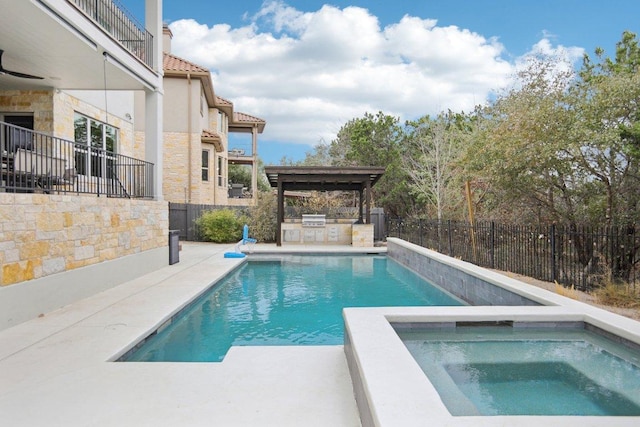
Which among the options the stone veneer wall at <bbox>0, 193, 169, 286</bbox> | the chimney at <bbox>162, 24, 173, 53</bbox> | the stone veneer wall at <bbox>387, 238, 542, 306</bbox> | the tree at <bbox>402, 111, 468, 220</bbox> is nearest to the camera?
the stone veneer wall at <bbox>0, 193, 169, 286</bbox>

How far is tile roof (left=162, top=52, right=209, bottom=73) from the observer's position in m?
18.7

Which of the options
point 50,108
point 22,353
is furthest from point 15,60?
point 22,353

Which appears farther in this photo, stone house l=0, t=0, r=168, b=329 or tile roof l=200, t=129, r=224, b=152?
tile roof l=200, t=129, r=224, b=152

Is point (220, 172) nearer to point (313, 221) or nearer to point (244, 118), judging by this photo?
point (244, 118)

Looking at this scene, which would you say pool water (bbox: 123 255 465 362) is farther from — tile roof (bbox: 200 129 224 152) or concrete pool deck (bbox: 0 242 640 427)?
tile roof (bbox: 200 129 224 152)

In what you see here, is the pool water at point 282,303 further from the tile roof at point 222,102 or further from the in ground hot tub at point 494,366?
the tile roof at point 222,102

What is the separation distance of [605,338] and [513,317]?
90 cm

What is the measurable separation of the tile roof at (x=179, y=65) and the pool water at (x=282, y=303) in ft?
35.9

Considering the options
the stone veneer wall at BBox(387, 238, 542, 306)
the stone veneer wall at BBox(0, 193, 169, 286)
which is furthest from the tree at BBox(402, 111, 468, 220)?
the stone veneer wall at BBox(0, 193, 169, 286)

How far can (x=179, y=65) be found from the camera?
63.3 feet

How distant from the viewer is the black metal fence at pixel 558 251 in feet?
24.3

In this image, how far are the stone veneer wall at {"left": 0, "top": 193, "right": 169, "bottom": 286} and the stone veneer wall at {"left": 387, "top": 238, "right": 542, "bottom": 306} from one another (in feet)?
22.3

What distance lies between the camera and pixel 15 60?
8.44 metres

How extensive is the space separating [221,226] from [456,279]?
11.6m
